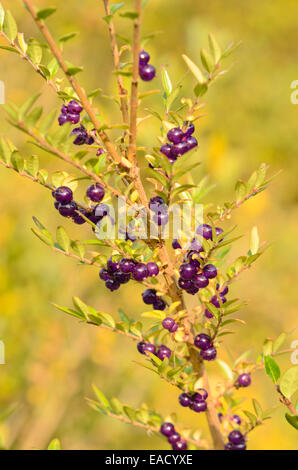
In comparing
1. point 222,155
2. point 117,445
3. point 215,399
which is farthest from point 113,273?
point 117,445

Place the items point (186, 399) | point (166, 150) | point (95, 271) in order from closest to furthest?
Answer: point (166, 150) < point (186, 399) < point (95, 271)

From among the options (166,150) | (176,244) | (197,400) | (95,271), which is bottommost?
(95,271)

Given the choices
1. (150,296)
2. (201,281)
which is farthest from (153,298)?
(201,281)

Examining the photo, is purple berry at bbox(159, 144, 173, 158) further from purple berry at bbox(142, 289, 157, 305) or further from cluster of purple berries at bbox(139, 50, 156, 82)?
purple berry at bbox(142, 289, 157, 305)

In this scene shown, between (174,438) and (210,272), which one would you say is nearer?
(210,272)

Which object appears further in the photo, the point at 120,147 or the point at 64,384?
the point at 64,384

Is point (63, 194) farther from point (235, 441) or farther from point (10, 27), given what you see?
point (235, 441)
